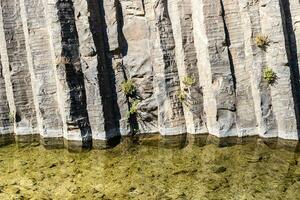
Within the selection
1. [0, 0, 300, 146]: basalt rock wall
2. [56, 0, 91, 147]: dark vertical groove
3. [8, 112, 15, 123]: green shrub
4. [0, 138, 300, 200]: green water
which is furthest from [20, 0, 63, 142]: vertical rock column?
[8, 112, 15, 123]: green shrub

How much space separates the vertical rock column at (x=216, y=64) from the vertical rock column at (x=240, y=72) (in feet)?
0.63

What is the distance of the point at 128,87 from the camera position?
13.9 meters

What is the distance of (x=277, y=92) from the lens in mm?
12625

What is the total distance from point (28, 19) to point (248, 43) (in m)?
7.38

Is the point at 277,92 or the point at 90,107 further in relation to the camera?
the point at 90,107

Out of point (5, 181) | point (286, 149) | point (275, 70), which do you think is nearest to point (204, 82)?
point (275, 70)

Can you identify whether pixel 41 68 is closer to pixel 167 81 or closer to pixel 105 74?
pixel 105 74

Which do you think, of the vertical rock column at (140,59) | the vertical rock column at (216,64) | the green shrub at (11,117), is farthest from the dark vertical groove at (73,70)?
the vertical rock column at (216,64)

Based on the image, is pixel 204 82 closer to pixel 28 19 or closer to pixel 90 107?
pixel 90 107

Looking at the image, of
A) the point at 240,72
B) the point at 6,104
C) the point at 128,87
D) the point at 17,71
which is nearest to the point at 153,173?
the point at 128,87

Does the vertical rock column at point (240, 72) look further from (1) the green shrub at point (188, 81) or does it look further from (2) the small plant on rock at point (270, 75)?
(1) the green shrub at point (188, 81)

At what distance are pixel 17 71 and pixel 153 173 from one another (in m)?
6.25

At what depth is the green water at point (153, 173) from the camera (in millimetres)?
10391

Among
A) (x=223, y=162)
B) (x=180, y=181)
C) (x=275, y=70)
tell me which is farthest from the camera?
(x=275, y=70)
